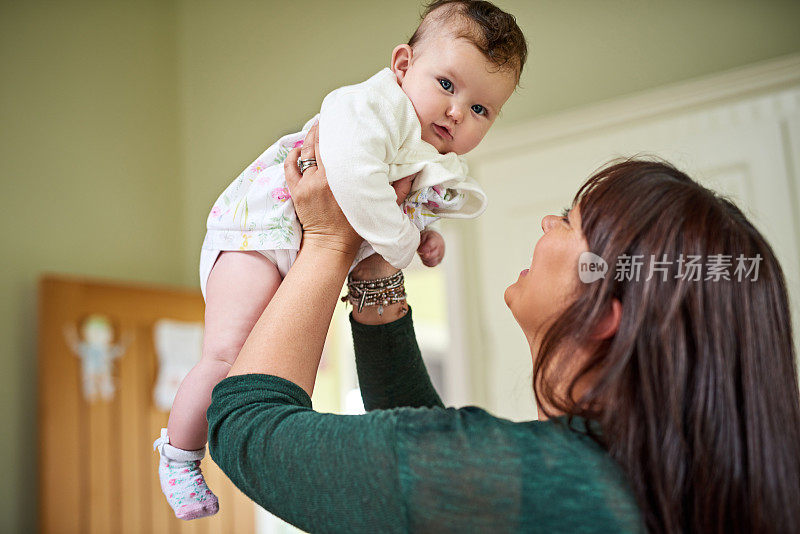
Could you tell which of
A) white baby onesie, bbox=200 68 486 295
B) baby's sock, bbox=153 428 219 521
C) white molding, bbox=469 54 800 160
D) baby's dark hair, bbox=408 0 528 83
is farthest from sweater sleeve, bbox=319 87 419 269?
white molding, bbox=469 54 800 160

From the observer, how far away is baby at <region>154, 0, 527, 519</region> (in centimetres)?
102

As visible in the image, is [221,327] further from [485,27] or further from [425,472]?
[485,27]

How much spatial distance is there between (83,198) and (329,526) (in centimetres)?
316

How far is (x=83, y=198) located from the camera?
3564 millimetres

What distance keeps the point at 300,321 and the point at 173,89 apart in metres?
3.68

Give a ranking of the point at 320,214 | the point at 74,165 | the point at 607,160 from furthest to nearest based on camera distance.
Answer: the point at 74,165, the point at 607,160, the point at 320,214

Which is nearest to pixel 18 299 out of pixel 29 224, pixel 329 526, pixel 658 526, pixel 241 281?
pixel 29 224

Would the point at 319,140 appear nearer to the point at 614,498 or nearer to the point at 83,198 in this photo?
the point at 614,498

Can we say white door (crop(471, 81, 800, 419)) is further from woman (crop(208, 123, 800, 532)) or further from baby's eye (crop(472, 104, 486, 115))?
woman (crop(208, 123, 800, 532))

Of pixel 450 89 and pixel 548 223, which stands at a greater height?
pixel 450 89

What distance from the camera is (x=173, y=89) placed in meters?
4.25

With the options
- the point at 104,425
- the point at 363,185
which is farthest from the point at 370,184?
the point at 104,425

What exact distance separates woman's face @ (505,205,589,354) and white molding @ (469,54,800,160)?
2096 mm

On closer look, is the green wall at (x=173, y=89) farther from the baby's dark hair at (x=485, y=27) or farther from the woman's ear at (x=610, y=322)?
the woman's ear at (x=610, y=322)
